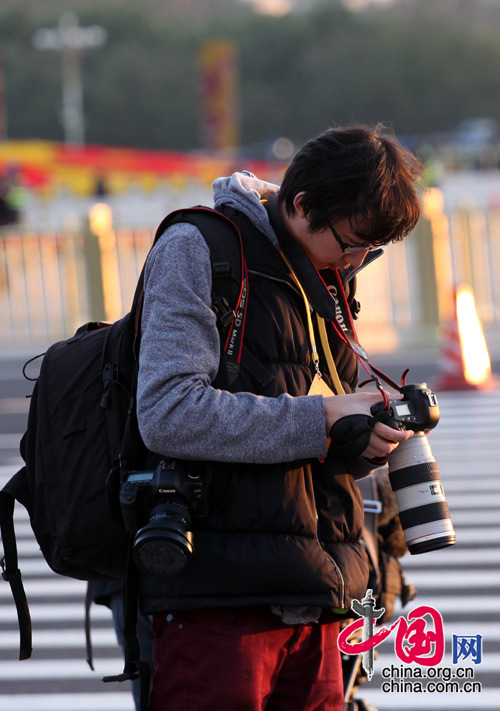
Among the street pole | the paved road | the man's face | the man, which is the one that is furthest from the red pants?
the street pole

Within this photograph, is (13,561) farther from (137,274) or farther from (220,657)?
(137,274)

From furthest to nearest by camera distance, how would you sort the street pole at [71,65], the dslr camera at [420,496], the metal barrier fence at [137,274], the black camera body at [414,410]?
the street pole at [71,65] → the metal barrier fence at [137,274] → the dslr camera at [420,496] → the black camera body at [414,410]

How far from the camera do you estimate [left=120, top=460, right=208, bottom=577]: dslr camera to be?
2047 millimetres

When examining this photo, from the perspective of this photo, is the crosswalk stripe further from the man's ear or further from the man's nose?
the man's ear

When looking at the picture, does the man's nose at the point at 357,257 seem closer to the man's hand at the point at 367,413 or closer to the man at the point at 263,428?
the man at the point at 263,428

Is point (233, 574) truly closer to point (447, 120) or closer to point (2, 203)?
point (2, 203)

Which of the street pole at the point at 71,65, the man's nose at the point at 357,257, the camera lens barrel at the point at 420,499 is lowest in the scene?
the camera lens barrel at the point at 420,499

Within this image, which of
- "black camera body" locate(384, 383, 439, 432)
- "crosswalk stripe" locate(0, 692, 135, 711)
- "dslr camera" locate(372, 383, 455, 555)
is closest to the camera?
"black camera body" locate(384, 383, 439, 432)

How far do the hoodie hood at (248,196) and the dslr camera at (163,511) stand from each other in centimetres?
48

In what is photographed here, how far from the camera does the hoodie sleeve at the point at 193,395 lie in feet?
6.74

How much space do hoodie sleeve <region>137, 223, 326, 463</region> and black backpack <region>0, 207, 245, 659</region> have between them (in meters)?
0.06
